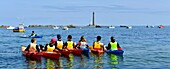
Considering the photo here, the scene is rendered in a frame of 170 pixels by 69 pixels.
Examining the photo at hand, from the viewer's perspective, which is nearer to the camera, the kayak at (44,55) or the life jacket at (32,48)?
the life jacket at (32,48)

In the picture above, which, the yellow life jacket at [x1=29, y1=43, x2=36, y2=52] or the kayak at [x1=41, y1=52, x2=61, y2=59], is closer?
the yellow life jacket at [x1=29, y1=43, x2=36, y2=52]

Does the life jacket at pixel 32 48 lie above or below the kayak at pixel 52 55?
above

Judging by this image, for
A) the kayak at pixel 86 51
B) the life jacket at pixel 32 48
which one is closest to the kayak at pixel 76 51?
the kayak at pixel 86 51

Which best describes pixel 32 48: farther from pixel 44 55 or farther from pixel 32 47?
pixel 44 55

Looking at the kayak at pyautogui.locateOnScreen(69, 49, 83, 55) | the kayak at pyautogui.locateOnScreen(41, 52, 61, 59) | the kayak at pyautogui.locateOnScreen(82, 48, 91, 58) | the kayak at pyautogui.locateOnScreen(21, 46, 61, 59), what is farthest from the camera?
the kayak at pyautogui.locateOnScreen(82, 48, 91, 58)

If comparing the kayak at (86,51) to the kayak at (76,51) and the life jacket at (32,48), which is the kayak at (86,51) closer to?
the kayak at (76,51)

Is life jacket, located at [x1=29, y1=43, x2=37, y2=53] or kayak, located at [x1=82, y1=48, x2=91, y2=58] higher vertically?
life jacket, located at [x1=29, y1=43, x2=37, y2=53]

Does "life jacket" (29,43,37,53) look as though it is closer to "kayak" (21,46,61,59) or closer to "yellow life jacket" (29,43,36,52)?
"yellow life jacket" (29,43,36,52)

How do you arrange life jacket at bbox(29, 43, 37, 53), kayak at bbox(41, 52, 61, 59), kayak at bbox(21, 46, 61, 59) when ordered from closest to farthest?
life jacket at bbox(29, 43, 37, 53)
kayak at bbox(21, 46, 61, 59)
kayak at bbox(41, 52, 61, 59)

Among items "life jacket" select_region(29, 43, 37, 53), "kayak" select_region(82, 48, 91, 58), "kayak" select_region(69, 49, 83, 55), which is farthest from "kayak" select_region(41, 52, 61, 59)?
"kayak" select_region(82, 48, 91, 58)

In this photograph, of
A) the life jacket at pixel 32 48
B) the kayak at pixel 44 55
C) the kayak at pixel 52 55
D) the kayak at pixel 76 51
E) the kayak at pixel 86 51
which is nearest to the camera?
the life jacket at pixel 32 48

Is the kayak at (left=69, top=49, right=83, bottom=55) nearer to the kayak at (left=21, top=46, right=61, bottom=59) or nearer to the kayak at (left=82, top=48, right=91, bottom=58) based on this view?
the kayak at (left=82, top=48, right=91, bottom=58)

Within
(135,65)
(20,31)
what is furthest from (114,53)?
(20,31)

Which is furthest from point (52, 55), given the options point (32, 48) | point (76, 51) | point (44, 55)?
point (76, 51)
